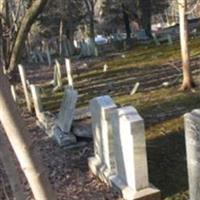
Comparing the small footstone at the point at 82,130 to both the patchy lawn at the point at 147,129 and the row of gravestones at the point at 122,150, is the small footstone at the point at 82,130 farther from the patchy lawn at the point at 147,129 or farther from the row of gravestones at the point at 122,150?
the row of gravestones at the point at 122,150

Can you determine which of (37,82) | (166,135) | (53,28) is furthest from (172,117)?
(53,28)

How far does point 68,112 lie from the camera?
9406 mm

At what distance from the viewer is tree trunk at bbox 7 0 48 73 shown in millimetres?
16031

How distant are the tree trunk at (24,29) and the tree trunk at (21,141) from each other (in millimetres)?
13855

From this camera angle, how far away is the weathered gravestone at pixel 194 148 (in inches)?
188

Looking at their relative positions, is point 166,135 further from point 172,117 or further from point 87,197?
point 87,197

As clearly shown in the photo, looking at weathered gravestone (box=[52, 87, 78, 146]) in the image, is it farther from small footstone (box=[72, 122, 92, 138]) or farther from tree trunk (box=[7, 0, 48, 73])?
tree trunk (box=[7, 0, 48, 73])

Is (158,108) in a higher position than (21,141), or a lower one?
lower

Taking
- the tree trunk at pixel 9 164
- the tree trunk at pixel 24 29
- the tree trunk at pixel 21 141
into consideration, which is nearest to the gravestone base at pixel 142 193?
the tree trunk at pixel 9 164

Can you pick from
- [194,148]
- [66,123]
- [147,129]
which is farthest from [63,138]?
[194,148]

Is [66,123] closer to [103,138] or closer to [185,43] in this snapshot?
[103,138]

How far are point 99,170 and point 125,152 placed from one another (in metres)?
1.12

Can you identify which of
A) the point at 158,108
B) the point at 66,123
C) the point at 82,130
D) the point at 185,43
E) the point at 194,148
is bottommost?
the point at 158,108

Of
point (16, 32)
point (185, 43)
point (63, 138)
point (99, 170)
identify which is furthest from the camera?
point (16, 32)
